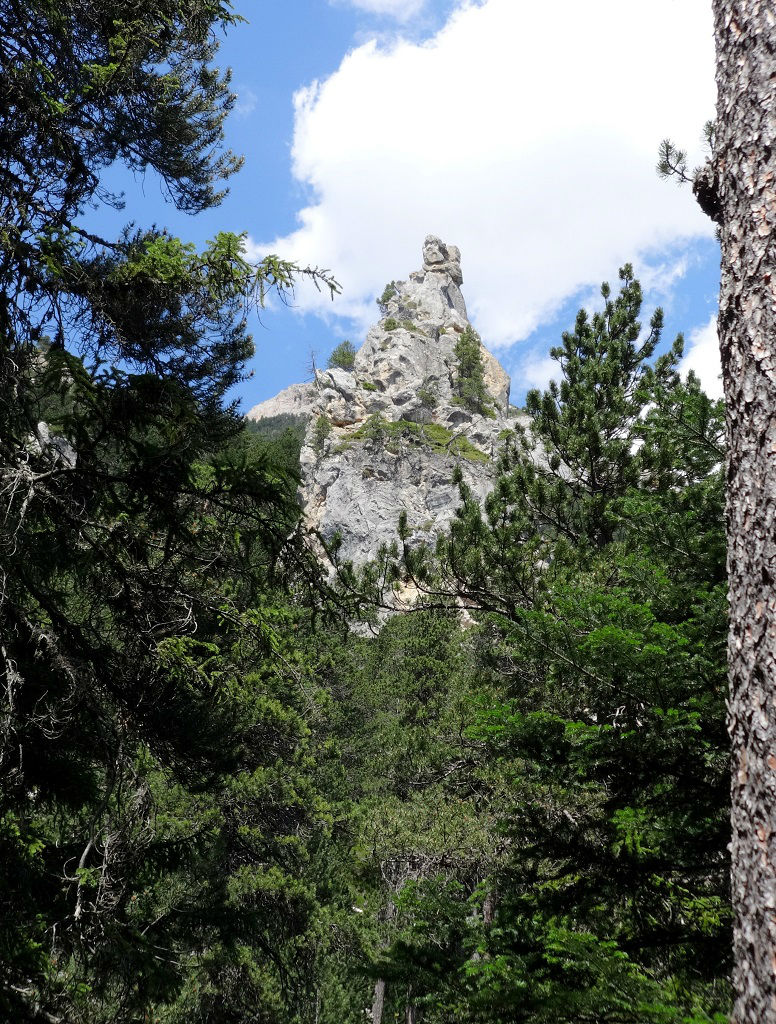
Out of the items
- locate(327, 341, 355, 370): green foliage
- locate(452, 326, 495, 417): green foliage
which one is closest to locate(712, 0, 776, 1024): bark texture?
locate(452, 326, 495, 417): green foliage

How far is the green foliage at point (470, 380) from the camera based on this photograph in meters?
67.6

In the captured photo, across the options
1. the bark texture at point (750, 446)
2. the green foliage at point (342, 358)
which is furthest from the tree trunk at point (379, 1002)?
the green foliage at point (342, 358)

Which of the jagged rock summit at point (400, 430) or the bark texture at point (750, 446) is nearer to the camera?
the bark texture at point (750, 446)

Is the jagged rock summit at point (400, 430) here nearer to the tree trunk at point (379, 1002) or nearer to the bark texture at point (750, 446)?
the tree trunk at point (379, 1002)

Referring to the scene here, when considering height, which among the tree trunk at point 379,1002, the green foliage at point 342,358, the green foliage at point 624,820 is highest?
the green foliage at point 342,358

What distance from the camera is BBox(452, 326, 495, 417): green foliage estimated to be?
67625 mm

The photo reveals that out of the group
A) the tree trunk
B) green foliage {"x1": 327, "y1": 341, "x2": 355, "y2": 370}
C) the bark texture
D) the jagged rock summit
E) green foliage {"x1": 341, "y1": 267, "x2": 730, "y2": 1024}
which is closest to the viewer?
the bark texture

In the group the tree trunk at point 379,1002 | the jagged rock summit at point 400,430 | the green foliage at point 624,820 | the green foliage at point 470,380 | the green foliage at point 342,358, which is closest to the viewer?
the green foliage at point 624,820

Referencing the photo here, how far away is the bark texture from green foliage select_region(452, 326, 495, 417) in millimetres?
65452

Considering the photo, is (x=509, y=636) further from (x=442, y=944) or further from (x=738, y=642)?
(x=738, y=642)

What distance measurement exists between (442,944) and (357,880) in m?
13.1

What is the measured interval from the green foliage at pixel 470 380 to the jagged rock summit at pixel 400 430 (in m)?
0.10

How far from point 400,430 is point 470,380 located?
1020cm

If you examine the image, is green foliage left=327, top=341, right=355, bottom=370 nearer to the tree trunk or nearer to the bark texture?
the tree trunk
